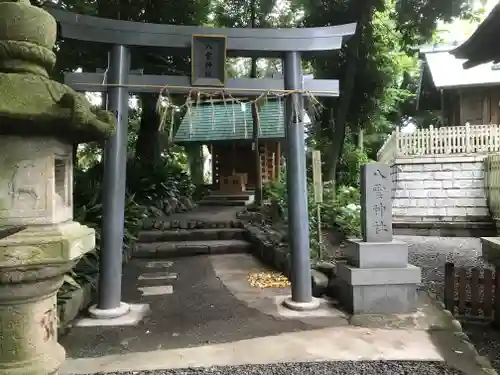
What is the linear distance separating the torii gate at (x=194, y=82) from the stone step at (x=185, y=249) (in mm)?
4209

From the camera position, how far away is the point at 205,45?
5.41 m

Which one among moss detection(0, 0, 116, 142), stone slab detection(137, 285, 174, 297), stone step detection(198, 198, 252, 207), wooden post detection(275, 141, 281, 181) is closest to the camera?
moss detection(0, 0, 116, 142)

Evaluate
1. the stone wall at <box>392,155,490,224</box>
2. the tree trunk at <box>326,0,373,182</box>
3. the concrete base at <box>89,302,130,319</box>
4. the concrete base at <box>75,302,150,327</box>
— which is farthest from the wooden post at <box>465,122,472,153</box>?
the concrete base at <box>89,302,130,319</box>

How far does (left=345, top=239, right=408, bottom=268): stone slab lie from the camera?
5.38 m

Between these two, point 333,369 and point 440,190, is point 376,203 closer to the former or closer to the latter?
point 333,369

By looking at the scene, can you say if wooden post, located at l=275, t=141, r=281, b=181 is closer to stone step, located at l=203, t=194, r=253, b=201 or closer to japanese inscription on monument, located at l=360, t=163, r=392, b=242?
stone step, located at l=203, t=194, r=253, b=201

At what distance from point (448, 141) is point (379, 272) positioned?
1118cm

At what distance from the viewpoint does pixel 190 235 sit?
10.7m

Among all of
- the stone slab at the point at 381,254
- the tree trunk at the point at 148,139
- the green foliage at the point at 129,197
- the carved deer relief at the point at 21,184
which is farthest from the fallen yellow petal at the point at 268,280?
the tree trunk at the point at 148,139

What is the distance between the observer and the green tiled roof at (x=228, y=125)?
15844mm

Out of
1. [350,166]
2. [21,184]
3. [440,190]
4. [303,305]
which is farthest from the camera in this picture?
[350,166]

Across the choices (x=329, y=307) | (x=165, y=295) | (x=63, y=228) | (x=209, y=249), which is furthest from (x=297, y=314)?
(x=209, y=249)

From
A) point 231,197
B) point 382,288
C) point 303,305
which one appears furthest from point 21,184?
point 231,197

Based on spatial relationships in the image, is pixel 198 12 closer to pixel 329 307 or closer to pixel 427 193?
pixel 427 193
